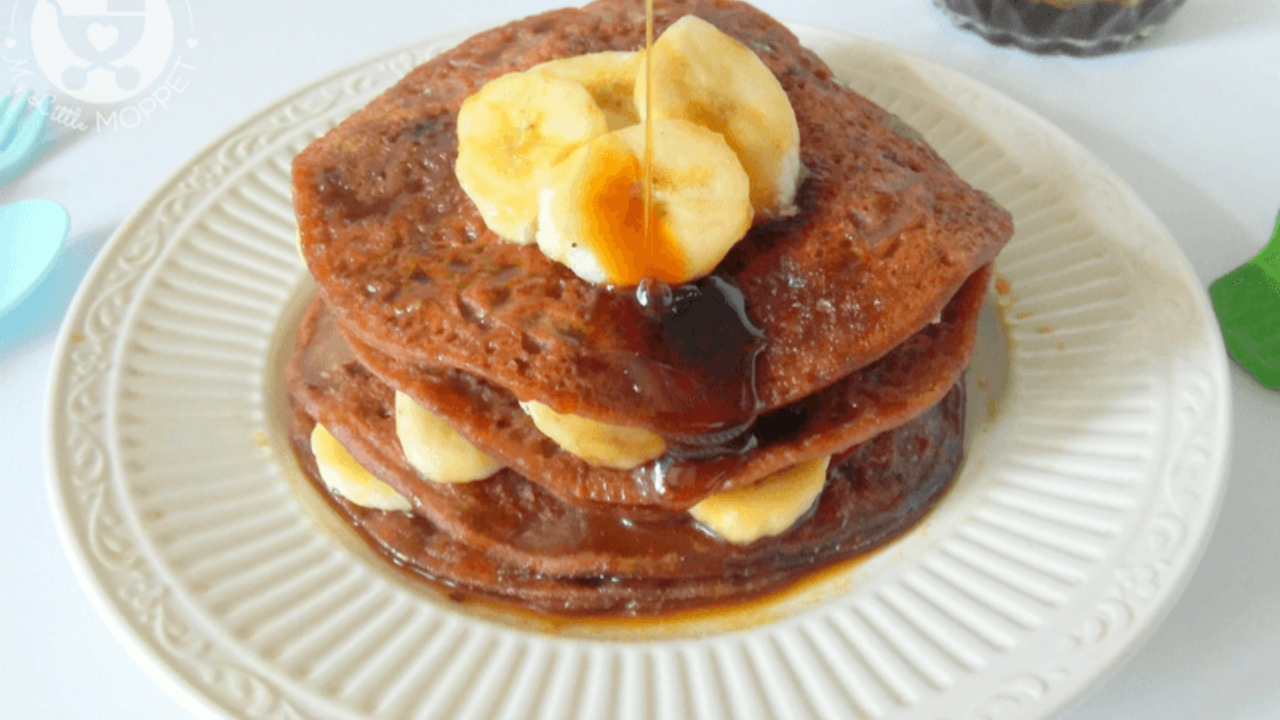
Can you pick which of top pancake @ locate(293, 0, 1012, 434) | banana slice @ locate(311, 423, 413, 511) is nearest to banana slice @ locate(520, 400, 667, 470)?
top pancake @ locate(293, 0, 1012, 434)

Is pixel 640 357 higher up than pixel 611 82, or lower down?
lower down

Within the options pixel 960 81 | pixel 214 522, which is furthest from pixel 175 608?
pixel 960 81

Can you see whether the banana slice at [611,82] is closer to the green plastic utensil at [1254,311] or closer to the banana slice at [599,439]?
the banana slice at [599,439]

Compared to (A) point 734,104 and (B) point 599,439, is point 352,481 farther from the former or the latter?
(A) point 734,104

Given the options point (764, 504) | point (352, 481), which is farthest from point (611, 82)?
point (352, 481)

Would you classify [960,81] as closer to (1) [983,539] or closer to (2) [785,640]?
(1) [983,539]
